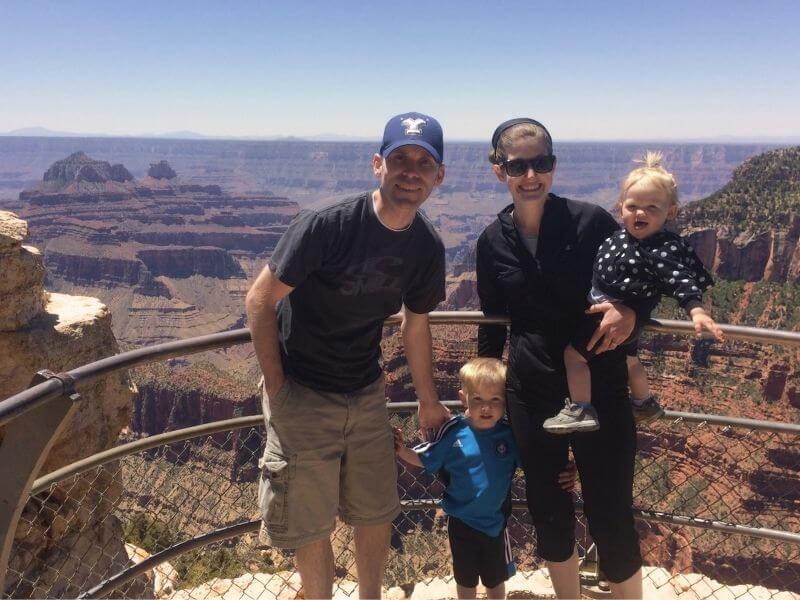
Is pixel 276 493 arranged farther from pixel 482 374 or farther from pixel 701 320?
pixel 701 320

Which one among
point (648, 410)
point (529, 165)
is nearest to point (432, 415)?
point (648, 410)

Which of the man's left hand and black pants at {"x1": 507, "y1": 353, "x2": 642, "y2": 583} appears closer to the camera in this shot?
black pants at {"x1": 507, "y1": 353, "x2": 642, "y2": 583}

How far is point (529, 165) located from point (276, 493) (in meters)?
1.85

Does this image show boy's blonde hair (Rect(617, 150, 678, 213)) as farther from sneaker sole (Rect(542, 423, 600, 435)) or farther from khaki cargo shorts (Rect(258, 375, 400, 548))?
khaki cargo shorts (Rect(258, 375, 400, 548))

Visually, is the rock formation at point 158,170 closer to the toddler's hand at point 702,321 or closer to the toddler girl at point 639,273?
the toddler girl at point 639,273

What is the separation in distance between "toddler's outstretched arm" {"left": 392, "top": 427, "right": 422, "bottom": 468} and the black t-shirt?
1.33ft

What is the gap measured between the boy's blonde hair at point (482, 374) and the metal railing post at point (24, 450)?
1665 mm

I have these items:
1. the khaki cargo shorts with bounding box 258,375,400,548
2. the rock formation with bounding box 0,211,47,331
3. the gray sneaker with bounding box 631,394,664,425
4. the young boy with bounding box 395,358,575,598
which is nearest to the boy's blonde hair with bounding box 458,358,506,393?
the young boy with bounding box 395,358,575,598

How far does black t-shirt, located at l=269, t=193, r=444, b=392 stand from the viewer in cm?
254

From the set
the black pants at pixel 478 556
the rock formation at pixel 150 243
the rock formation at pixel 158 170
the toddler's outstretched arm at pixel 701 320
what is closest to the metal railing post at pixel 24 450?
the black pants at pixel 478 556

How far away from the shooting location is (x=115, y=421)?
22.8ft

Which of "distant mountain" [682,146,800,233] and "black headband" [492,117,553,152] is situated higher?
"black headband" [492,117,553,152]

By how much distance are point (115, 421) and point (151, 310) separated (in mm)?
118284

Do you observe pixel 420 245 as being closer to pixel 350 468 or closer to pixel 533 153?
pixel 533 153
